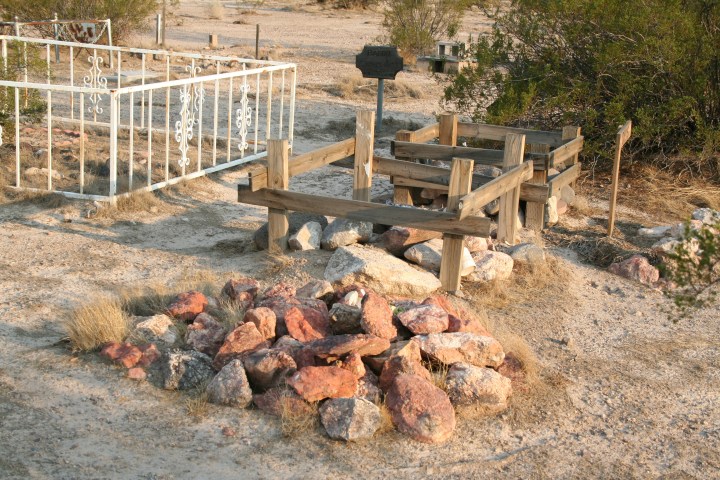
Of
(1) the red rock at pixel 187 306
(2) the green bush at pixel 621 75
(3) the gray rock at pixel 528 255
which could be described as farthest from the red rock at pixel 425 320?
(2) the green bush at pixel 621 75

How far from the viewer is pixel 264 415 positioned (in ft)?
16.3

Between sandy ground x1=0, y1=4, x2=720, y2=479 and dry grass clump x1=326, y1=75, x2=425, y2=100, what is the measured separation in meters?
7.69

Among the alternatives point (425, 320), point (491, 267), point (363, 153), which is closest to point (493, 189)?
point (491, 267)

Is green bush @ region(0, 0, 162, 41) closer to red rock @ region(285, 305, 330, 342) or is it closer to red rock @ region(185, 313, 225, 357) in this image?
red rock @ region(185, 313, 225, 357)

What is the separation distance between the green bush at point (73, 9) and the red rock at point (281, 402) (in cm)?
1518

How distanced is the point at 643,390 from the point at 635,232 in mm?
3590

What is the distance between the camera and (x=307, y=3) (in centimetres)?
3475

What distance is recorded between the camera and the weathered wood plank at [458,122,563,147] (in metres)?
9.99

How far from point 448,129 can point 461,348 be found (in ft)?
16.6

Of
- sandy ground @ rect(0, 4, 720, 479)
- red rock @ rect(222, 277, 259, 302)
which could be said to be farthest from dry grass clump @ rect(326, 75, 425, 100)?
red rock @ rect(222, 277, 259, 302)

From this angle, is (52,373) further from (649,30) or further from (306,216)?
(649,30)

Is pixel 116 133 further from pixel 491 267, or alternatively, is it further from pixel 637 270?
pixel 637 270

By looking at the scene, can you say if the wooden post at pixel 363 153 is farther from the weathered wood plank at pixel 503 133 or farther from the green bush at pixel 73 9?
the green bush at pixel 73 9

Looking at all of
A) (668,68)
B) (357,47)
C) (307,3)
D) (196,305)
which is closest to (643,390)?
(196,305)
